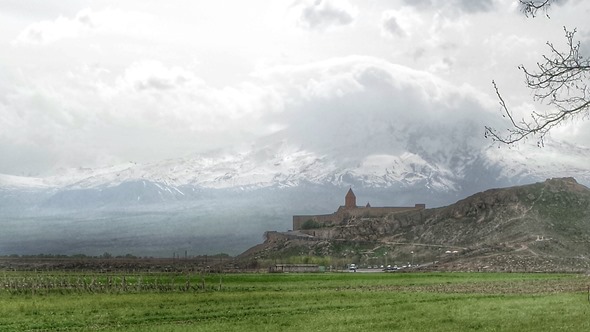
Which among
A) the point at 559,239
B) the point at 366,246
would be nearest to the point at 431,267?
the point at 559,239

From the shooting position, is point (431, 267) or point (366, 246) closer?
point (431, 267)

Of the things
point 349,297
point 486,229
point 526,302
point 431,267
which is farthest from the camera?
point 486,229

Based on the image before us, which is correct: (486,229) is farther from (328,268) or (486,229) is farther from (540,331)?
(540,331)

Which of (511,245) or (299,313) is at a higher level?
(511,245)

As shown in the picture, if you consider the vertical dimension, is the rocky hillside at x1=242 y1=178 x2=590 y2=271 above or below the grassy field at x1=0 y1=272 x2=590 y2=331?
above

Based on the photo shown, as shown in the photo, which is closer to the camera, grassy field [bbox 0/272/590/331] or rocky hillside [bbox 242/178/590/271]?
grassy field [bbox 0/272/590/331]

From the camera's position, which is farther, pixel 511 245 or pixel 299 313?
pixel 511 245

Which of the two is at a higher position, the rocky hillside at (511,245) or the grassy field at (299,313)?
the rocky hillside at (511,245)

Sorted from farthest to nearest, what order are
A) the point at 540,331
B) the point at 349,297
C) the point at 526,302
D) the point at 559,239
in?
the point at 559,239
the point at 349,297
the point at 526,302
the point at 540,331

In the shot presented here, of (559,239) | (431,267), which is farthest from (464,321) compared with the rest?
(559,239)

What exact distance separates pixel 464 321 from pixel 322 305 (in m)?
14.3

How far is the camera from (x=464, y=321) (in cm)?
3969

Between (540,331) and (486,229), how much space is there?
161 m

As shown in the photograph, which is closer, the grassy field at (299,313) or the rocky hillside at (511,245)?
the grassy field at (299,313)
